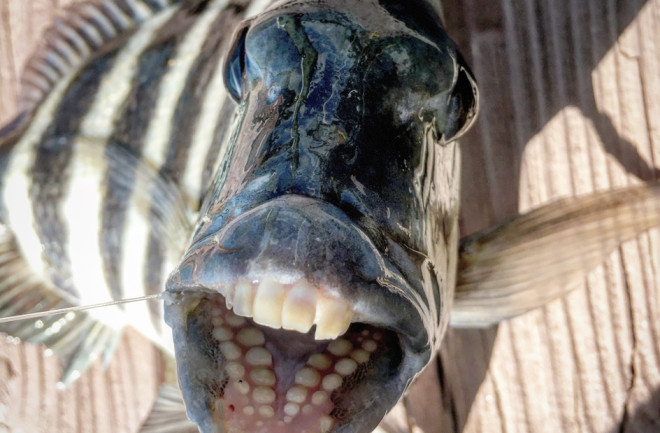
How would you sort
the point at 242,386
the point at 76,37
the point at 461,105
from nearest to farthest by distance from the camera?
the point at 242,386
the point at 461,105
the point at 76,37

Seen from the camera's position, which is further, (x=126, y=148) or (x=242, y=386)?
(x=126, y=148)

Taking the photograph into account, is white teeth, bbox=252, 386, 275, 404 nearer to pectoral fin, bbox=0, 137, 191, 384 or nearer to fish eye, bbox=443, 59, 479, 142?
fish eye, bbox=443, 59, 479, 142

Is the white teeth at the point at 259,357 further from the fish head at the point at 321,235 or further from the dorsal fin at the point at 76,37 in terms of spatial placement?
the dorsal fin at the point at 76,37

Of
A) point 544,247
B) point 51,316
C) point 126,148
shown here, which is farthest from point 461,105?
point 51,316

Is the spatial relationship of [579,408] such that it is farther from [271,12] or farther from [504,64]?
[271,12]

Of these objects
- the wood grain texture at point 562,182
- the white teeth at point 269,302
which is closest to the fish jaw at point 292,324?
the white teeth at point 269,302

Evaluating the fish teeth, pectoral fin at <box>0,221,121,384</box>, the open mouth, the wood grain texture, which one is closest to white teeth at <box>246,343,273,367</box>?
the open mouth

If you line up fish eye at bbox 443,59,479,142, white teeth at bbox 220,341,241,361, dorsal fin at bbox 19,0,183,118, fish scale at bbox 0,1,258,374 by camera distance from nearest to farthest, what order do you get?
white teeth at bbox 220,341,241,361 → fish eye at bbox 443,59,479,142 → fish scale at bbox 0,1,258,374 → dorsal fin at bbox 19,0,183,118

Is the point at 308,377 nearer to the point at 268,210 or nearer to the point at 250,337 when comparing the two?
the point at 250,337
